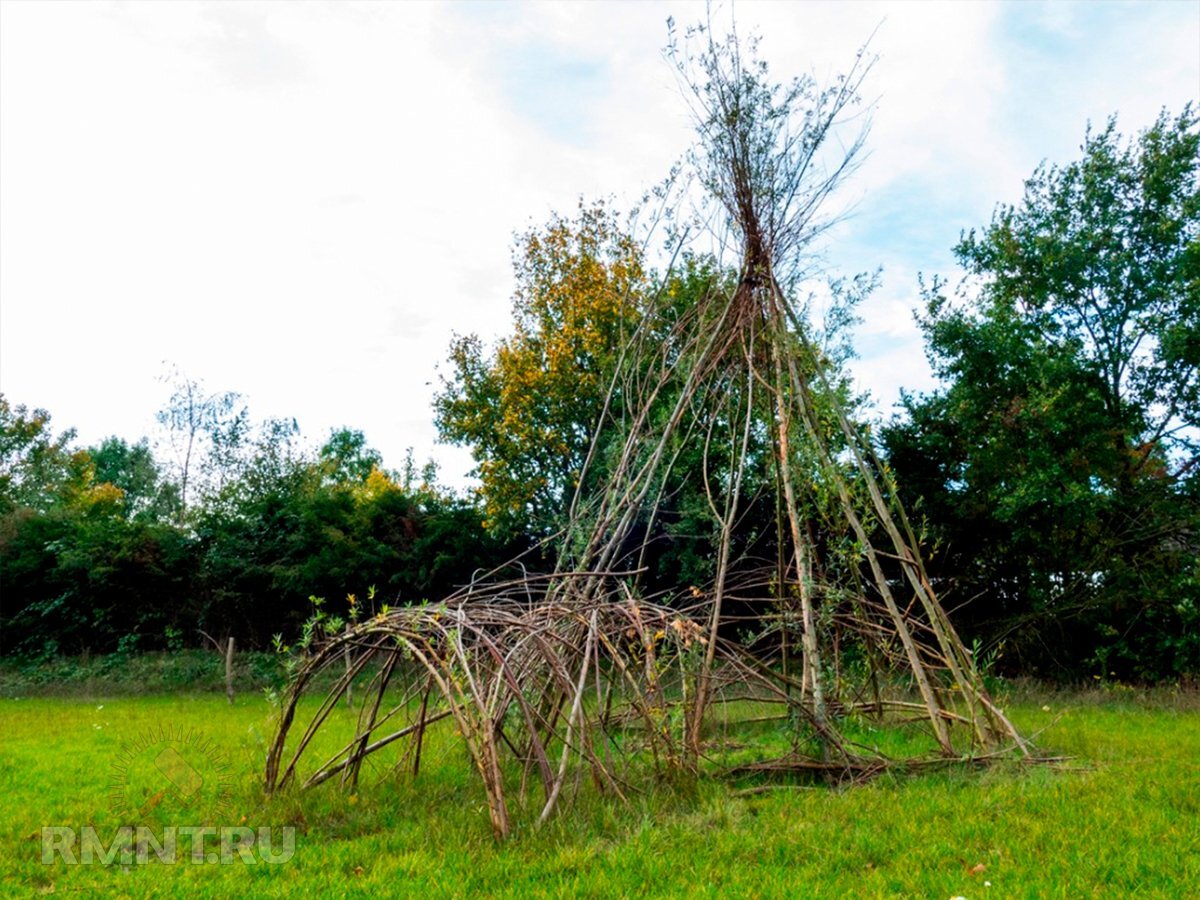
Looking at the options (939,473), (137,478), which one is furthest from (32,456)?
(939,473)

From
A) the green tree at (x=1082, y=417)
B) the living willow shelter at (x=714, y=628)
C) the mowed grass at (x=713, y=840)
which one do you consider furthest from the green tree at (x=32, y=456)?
the green tree at (x=1082, y=417)

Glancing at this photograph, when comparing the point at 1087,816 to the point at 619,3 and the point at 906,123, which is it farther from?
the point at 619,3

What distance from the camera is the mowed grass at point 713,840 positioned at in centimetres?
267

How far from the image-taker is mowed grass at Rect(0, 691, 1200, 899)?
2.67 meters

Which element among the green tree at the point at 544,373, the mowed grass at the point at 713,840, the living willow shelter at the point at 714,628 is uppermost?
the green tree at the point at 544,373

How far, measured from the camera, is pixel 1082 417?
9086 millimetres

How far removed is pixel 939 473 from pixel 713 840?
28.7ft

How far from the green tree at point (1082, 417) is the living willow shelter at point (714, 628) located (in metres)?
4.22

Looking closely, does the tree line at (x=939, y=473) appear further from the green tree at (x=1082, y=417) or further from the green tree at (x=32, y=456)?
the green tree at (x=32, y=456)

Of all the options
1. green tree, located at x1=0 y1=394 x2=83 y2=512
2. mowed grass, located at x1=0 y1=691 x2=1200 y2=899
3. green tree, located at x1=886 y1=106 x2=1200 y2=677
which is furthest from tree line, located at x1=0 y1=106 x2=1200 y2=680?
green tree, located at x1=0 y1=394 x2=83 y2=512

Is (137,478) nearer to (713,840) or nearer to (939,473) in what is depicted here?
(939,473)

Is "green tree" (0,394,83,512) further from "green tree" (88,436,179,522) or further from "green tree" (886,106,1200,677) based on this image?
"green tree" (886,106,1200,677)

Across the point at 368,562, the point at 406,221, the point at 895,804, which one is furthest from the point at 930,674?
the point at 368,562

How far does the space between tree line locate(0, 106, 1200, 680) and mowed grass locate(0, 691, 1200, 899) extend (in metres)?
2.09
